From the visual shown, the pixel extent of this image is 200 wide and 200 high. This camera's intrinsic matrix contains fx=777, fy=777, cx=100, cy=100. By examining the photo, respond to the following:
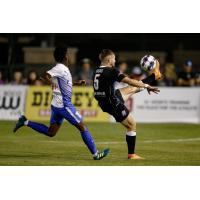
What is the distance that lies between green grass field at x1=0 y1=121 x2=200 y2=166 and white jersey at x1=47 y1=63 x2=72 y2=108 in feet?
3.93

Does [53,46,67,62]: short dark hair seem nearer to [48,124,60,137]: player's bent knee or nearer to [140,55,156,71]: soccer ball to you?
[48,124,60,137]: player's bent knee

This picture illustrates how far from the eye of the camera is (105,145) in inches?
744

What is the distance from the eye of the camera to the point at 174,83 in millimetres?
28172

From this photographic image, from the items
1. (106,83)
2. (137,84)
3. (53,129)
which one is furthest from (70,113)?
(137,84)

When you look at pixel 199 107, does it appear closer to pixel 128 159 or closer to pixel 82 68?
pixel 82 68

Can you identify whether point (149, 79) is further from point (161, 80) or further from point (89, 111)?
point (161, 80)

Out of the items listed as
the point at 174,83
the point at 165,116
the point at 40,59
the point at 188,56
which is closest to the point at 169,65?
the point at 174,83

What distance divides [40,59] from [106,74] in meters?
20.2

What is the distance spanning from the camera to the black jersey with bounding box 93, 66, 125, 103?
15586 mm

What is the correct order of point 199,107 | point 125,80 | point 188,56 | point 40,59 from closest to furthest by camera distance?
point 125,80, point 199,107, point 40,59, point 188,56

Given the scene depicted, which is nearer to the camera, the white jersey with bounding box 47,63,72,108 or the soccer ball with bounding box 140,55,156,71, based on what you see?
the white jersey with bounding box 47,63,72,108

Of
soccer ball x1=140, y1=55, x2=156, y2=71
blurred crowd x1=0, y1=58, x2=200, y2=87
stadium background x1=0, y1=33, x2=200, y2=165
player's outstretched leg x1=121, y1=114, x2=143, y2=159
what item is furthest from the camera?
blurred crowd x1=0, y1=58, x2=200, y2=87

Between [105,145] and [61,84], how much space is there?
147 inches

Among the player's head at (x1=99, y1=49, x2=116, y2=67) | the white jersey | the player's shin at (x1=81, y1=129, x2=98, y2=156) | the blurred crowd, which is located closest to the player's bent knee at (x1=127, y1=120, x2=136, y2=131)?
the player's shin at (x1=81, y1=129, x2=98, y2=156)
